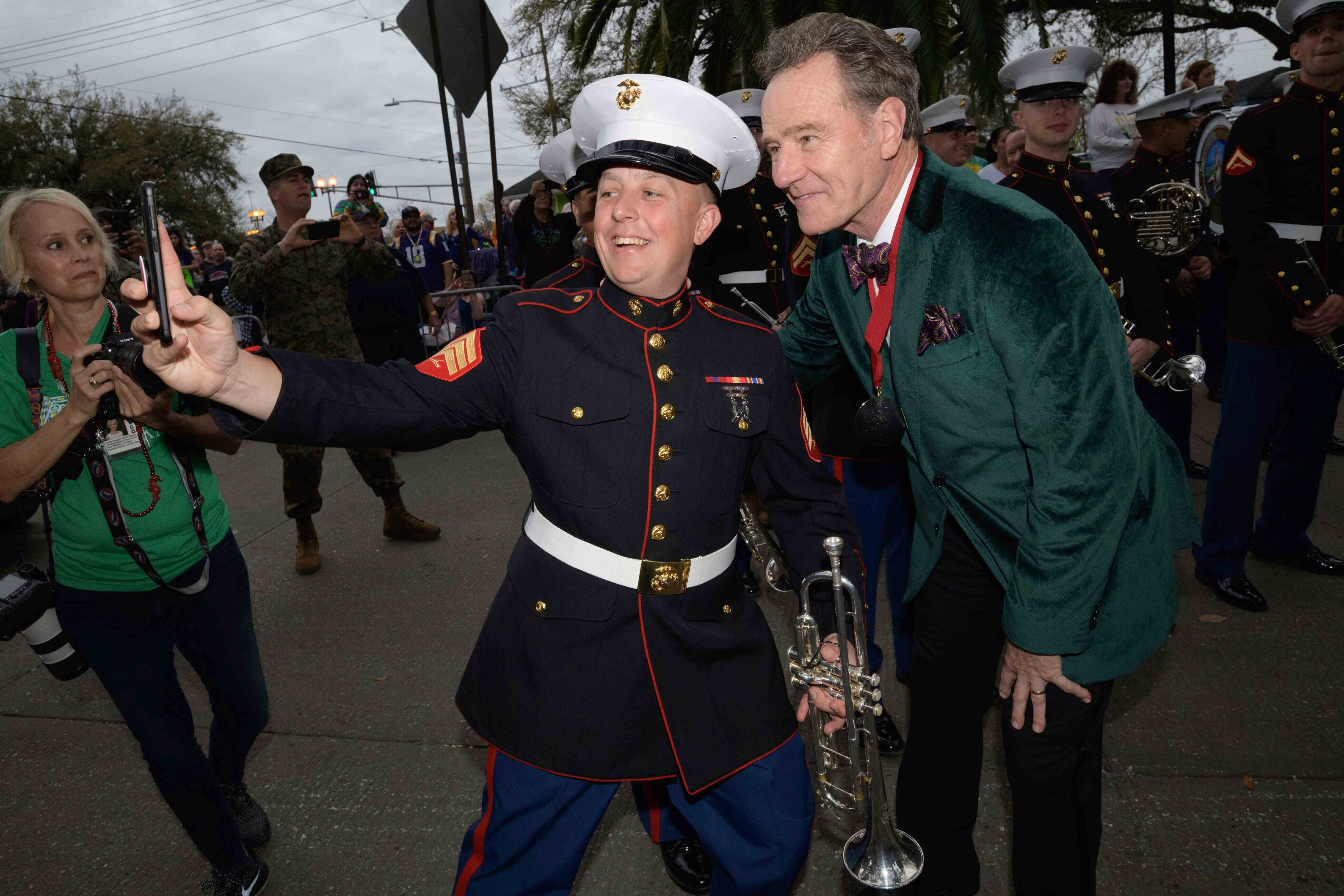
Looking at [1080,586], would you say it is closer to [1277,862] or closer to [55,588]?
[1277,862]

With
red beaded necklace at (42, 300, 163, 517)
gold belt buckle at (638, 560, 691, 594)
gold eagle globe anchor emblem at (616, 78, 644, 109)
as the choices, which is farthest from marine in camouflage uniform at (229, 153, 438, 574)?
gold belt buckle at (638, 560, 691, 594)

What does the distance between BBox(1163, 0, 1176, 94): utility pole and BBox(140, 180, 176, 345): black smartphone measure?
10.1 m

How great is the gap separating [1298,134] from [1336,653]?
2.22 meters

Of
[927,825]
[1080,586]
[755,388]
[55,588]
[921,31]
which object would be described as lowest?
[927,825]

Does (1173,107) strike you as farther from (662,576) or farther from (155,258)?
(155,258)

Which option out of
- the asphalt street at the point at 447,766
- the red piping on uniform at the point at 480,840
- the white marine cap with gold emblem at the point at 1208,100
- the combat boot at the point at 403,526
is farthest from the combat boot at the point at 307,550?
the white marine cap with gold emblem at the point at 1208,100

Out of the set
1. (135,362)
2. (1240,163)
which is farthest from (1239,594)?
(135,362)

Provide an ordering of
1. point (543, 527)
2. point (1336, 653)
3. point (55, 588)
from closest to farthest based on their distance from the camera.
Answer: point (543, 527)
point (55, 588)
point (1336, 653)

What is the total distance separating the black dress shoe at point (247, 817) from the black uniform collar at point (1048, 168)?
3.65 metres

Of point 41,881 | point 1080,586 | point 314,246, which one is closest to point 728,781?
point 1080,586

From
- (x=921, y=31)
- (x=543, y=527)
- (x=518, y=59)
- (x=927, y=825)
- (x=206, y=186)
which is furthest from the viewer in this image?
(x=206, y=186)

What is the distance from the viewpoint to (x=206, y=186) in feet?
143

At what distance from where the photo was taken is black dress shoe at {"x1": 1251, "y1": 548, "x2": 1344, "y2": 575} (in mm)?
4371

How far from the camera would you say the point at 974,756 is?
227 cm
